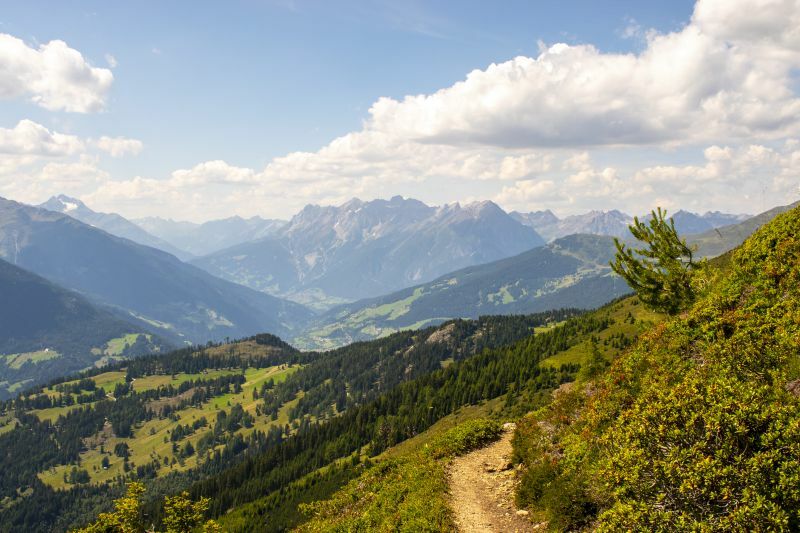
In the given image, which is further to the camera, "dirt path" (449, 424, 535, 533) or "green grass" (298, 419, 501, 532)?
"green grass" (298, 419, 501, 532)

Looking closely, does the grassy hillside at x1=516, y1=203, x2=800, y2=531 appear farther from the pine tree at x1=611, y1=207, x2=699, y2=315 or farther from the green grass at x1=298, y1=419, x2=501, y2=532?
the pine tree at x1=611, y1=207, x2=699, y2=315

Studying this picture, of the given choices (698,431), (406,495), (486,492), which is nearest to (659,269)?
(486,492)

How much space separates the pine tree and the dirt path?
80.0 ft

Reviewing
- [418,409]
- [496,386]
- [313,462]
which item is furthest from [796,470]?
[313,462]

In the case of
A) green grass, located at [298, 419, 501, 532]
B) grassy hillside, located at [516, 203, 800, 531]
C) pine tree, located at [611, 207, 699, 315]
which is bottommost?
green grass, located at [298, 419, 501, 532]

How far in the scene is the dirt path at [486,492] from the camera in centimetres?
3338

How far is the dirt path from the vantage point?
109ft

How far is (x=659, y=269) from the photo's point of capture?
5481 cm

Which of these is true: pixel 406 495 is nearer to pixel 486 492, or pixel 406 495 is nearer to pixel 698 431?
pixel 486 492

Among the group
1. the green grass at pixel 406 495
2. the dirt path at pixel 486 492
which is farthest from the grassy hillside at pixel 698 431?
the green grass at pixel 406 495

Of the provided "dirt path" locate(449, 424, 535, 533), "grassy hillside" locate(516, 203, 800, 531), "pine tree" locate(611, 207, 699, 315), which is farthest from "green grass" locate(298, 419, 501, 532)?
"pine tree" locate(611, 207, 699, 315)

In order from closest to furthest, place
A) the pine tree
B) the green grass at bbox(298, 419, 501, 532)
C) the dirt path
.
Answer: the dirt path < the green grass at bbox(298, 419, 501, 532) < the pine tree

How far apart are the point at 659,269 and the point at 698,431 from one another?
134 ft

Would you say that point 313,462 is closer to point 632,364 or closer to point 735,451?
point 632,364
